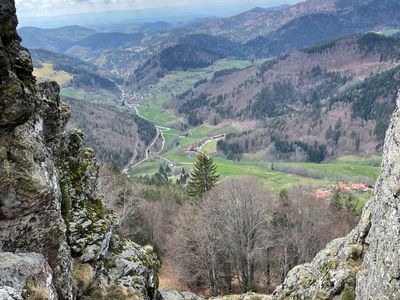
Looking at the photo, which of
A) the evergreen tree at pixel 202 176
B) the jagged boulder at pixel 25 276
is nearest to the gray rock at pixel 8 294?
the jagged boulder at pixel 25 276

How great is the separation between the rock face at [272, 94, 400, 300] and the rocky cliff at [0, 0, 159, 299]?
11.1m

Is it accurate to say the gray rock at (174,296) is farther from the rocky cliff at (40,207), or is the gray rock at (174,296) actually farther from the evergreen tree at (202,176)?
the evergreen tree at (202,176)

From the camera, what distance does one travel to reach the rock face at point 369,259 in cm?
1656

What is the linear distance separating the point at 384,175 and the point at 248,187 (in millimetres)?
35958

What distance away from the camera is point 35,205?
16.3 metres

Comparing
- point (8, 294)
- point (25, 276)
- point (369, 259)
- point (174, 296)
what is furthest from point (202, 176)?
point (8, 294)

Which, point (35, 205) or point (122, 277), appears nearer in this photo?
point (35, 205)

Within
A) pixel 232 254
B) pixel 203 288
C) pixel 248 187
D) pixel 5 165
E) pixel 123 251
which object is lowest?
pixel 203 288

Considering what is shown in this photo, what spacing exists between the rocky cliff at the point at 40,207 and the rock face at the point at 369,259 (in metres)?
11.1

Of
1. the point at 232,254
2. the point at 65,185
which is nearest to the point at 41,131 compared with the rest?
the point at 65,185

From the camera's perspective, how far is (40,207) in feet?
54.6

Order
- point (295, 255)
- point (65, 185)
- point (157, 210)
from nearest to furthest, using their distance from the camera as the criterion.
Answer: point (65, 185) < point (295, 255) < point (157, 210)

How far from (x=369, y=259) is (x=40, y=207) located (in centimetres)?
1614

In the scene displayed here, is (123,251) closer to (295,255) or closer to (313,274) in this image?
(313,274)
